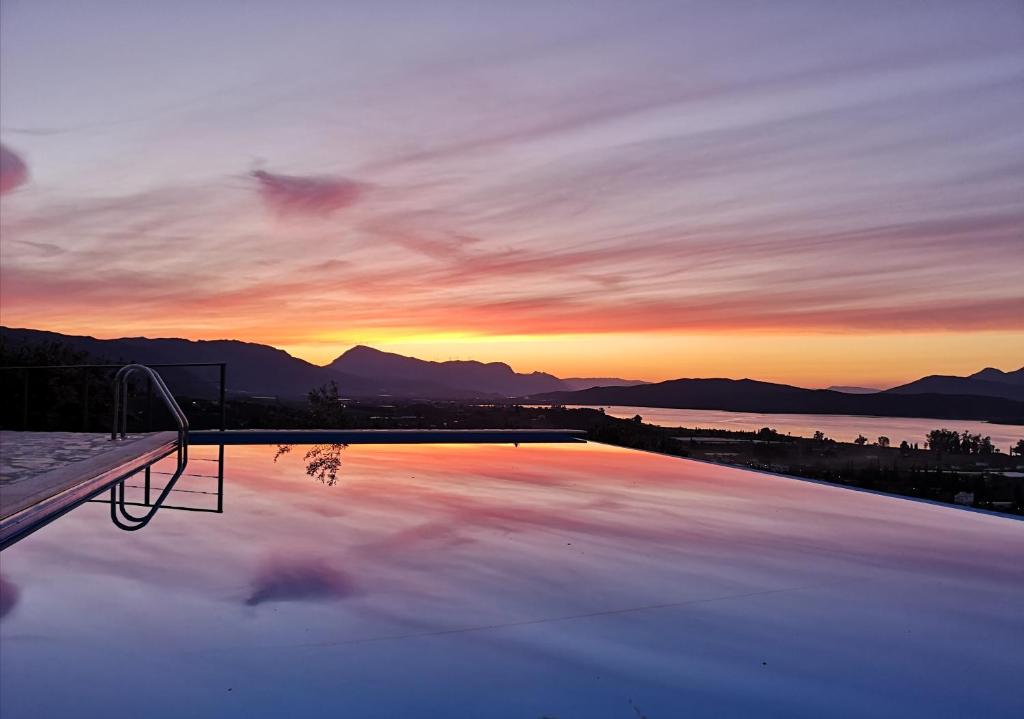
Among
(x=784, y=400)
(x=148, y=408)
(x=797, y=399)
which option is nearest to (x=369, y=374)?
(x=784, y=400)

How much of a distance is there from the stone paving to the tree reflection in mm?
1607

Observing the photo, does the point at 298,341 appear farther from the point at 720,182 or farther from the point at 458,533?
the point at 458,533

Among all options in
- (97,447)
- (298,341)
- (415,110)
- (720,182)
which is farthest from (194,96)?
(298,341)

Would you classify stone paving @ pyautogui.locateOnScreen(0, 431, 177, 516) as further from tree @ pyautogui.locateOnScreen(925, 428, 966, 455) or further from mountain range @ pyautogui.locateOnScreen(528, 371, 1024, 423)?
mountain range @ pyautogui.locateOnScreen(528, 371, 1024, 423)

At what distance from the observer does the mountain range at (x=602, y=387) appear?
1229cm

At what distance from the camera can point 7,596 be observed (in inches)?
123

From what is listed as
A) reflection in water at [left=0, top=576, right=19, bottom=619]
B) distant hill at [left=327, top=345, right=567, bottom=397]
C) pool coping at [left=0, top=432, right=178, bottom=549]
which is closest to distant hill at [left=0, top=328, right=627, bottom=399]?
distant hill at [left=327, top=345, right=567, bottom=397]

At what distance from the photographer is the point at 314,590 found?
3361mm

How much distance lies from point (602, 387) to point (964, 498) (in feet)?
93.6

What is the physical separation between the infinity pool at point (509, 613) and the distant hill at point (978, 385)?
83.7ft

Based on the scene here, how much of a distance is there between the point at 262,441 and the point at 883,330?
13496 millimetres

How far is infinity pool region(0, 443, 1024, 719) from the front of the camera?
230cm

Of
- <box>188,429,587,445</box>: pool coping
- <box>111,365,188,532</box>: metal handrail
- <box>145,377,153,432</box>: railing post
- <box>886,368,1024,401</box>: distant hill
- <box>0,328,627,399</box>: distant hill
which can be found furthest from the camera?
<box>0,328,627,399</box>: distant hill

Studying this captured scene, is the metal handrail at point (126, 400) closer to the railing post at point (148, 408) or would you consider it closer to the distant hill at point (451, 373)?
the railing post at point (148, 408)
